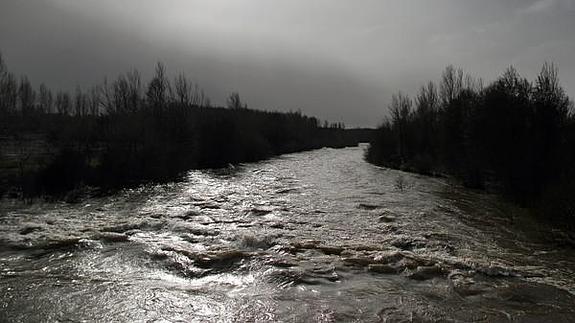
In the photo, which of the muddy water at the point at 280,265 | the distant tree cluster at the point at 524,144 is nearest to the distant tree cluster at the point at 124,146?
the muddy water at the point at 280,265

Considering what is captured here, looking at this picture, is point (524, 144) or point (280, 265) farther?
point (524, 144)

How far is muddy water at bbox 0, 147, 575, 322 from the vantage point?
714 cm

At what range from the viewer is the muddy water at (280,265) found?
714cm

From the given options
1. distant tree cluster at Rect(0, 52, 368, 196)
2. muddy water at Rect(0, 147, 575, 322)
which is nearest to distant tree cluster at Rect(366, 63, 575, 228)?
muddy water at Rect(0, 147, 575, 322)

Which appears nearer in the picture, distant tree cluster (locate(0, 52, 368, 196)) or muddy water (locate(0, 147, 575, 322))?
muddy water (locate(0, 147, 575, 322))

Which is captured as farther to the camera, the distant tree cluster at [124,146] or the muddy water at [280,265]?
the distant tree cluster at [124,146]

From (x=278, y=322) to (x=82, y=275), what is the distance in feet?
16.0

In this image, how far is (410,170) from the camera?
38.0m

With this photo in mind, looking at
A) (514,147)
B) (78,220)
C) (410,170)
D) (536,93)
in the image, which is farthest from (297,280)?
(410,170)

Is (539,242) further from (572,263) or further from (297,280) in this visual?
(297,280)

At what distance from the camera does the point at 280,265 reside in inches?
378

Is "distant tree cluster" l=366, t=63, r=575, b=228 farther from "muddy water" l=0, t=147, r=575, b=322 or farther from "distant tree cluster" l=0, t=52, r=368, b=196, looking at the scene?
"distant tree cluster" l=0, t=52, r=368, b=196

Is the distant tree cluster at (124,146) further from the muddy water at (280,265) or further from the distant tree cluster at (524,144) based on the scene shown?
the distant tree cluster at (524,144)

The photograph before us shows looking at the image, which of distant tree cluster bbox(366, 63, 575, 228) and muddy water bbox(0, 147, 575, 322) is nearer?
muddy water bbox(0, 147, 575, 322)
